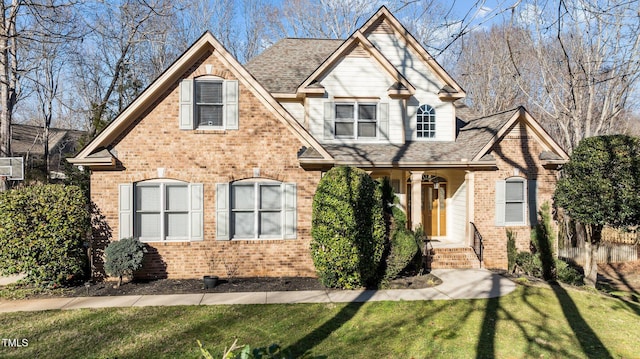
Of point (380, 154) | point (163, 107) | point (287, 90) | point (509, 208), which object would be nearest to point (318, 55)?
point (287, 90)

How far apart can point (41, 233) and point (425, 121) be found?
12.2 meters

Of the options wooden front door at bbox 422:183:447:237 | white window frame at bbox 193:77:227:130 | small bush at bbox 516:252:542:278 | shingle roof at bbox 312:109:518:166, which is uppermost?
white window frame at bbox 193:77:227:130

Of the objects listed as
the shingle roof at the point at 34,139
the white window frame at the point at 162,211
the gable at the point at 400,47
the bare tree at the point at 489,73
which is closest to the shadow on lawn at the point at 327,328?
the white window frame at the point at 162,211

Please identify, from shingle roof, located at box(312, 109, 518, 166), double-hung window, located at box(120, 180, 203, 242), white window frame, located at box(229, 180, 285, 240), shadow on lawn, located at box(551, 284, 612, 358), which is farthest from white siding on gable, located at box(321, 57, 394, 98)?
shadow on lawn, located at box(551, 284, 612, 358)

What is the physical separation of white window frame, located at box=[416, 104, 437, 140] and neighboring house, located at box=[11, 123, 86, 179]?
21.9 m

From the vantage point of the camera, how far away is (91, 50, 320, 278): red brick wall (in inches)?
415

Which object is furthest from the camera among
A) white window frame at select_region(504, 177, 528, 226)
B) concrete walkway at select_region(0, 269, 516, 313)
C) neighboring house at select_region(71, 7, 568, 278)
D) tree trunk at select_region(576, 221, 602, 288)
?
white window frame at select_region(504, 177, 528, 226)

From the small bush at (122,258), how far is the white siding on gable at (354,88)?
267 inches

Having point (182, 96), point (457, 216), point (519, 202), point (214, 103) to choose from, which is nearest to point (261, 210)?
point (214, 103)

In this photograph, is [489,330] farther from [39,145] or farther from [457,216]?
[39,145]

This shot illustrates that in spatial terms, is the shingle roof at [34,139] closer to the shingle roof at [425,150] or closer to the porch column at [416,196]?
the shingle roof at [425,150]

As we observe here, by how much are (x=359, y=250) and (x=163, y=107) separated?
6479 mm

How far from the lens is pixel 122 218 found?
10477mm

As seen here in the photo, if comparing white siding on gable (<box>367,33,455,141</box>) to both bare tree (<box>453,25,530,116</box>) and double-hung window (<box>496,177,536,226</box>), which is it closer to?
double-hung window (<box>496,177,536,226</box>)
